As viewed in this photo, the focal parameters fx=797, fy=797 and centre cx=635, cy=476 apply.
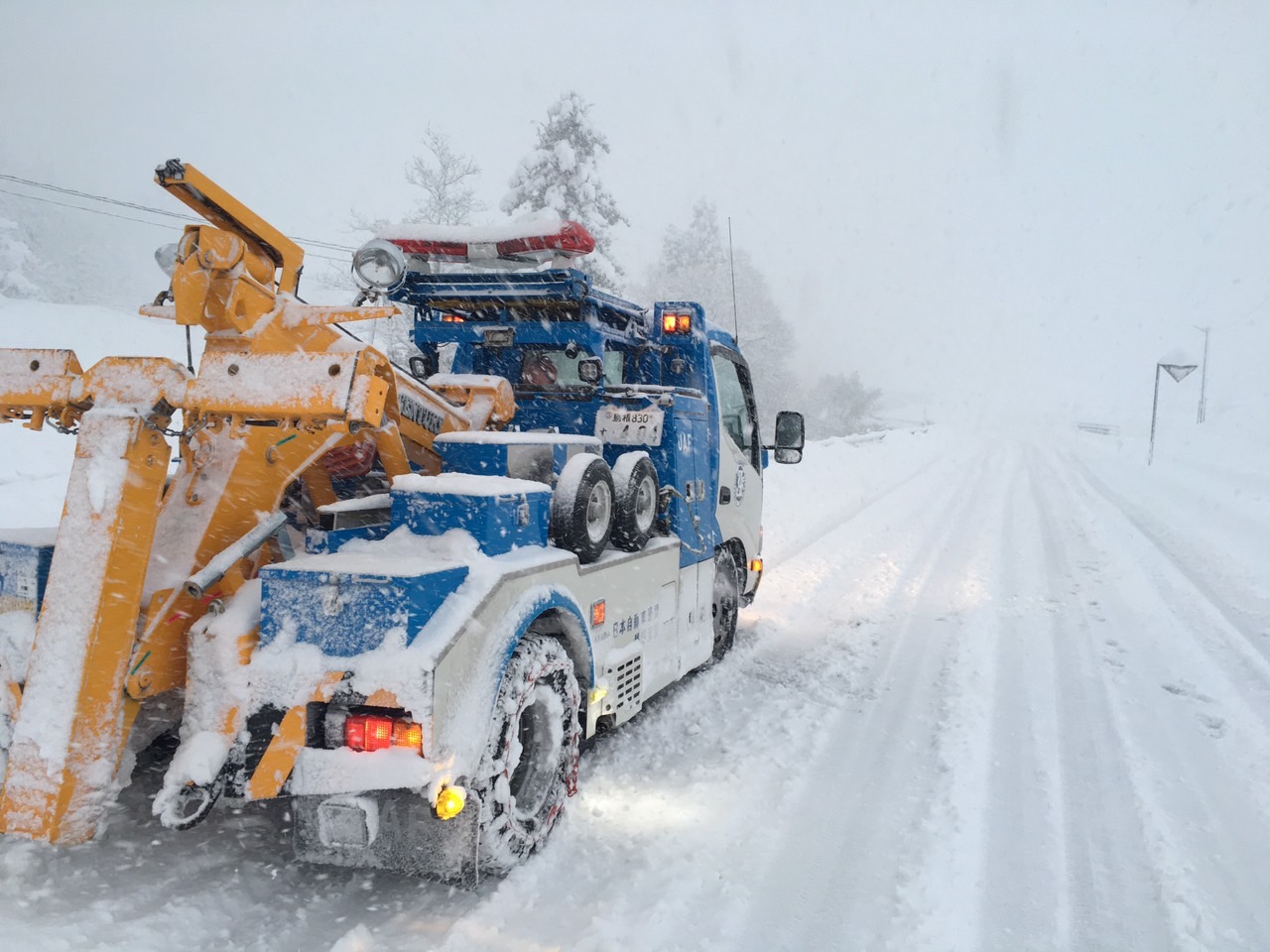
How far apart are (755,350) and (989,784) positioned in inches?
1549

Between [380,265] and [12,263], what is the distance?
48.4 metres

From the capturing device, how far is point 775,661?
19.9 feet

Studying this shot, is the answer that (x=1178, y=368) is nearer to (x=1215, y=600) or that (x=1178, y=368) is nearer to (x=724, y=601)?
(x=1215, y=600)

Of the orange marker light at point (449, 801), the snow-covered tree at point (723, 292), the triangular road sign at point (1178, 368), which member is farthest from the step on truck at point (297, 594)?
the snow-covered tree at point (723, 292)

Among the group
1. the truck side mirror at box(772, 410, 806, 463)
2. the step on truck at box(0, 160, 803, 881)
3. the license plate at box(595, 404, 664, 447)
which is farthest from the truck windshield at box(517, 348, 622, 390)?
the truck side mirror at box(772, 410, 806, 463)

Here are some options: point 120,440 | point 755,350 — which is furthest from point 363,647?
point 755,350

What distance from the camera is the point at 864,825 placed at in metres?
3.66

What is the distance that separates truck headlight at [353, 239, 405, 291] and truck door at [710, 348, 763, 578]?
2671 mm

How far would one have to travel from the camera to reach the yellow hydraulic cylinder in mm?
2553

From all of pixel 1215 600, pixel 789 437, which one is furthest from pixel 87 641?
pixel 1215 600

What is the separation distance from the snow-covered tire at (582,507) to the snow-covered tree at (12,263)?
1864 inches

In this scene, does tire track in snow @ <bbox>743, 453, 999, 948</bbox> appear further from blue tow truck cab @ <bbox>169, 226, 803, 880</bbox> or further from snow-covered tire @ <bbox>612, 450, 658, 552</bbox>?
snow-covered tire @ <bbox>612, 450, 658, 552</bbox>

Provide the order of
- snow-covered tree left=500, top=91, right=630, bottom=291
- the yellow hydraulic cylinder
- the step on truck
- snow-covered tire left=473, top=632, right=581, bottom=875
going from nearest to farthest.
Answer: the yellow hydraulic cylinder → the step on truck → snow-covered tire left=473, top=632, right=581, bottom=875 → snow-covered tree left=500, top=91, right=630, bottom=291

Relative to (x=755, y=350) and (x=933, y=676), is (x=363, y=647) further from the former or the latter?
(x=755, y=350)
